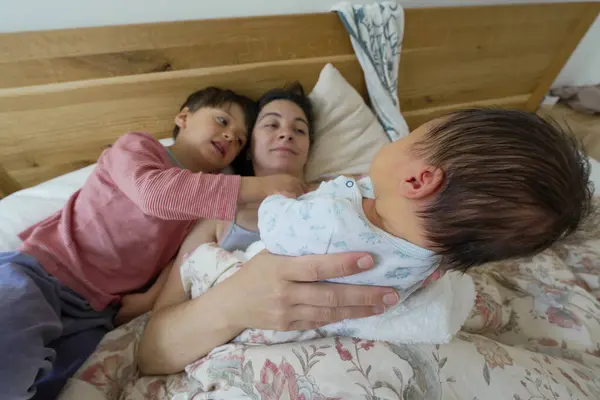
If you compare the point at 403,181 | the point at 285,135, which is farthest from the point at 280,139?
the point at 403,181

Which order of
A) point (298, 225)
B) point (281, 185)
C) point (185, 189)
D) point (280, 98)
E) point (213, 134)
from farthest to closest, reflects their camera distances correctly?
point (280, 98)
point (213, 134)
point (281, 185)
point (185, 189)
point (298, 225)

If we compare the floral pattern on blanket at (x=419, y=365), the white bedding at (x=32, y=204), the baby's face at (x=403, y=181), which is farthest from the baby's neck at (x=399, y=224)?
the white bedding at (x=32, y=204)

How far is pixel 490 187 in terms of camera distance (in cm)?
54

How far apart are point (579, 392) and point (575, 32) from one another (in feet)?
5.75

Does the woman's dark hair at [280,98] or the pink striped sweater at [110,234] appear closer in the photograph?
the pink striped sweater at [110,234]

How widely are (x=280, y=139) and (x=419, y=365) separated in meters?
0.77

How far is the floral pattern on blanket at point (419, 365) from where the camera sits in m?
0.67

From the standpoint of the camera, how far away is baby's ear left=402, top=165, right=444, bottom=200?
0.57m

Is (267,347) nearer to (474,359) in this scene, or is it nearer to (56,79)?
(474,359)

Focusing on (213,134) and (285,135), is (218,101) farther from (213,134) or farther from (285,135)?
(285,135)

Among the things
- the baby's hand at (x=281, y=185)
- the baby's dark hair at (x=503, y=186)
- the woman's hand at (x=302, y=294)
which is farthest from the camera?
the baby's hand at (x=281, y=185)

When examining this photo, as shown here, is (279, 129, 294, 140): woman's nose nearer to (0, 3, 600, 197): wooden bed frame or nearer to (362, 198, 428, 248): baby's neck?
(0, 3, 600, 197): wooden bed frame

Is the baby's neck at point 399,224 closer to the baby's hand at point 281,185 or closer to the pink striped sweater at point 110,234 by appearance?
the baby's hand at point 281,185

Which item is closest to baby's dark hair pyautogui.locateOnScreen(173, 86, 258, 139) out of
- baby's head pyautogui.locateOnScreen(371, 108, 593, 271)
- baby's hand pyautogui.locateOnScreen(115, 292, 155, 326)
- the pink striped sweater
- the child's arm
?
the pink striped sweater
